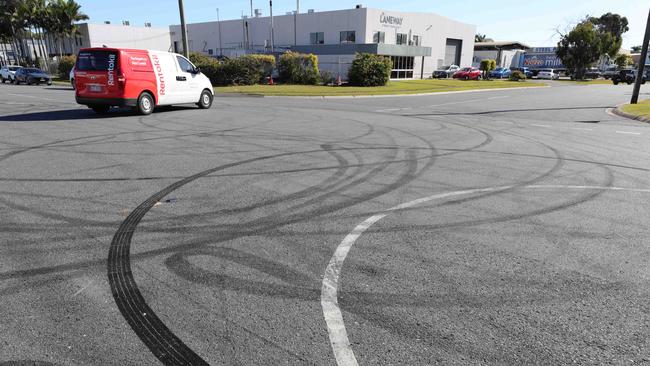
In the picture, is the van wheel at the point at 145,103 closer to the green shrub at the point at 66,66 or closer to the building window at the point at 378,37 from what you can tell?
the green shrub at the point at 66,66

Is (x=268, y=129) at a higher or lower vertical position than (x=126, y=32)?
lower

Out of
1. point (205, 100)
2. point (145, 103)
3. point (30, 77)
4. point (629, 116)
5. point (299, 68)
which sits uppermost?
point (299, 68)

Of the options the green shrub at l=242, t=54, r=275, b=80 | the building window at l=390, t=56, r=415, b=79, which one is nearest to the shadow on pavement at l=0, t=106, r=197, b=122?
the green shrub at l=242, t=54, r=275, b=80

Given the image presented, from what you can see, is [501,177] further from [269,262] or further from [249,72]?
[249,72]

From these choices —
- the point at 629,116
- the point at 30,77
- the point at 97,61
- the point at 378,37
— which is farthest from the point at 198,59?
the point at 629,116

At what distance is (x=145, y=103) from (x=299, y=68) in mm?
22241

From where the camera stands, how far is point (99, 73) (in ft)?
41.4

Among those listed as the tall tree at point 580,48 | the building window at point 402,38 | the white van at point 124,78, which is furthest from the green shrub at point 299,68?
the tall tree at point 580,48

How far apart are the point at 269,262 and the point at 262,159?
427 cm

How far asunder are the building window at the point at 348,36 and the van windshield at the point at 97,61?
Answer: 4054 cm

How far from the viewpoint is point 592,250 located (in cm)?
412

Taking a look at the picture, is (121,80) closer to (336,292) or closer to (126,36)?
(336,292)

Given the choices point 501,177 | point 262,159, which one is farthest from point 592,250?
point 262,159

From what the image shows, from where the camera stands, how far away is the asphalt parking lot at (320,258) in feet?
8.96
